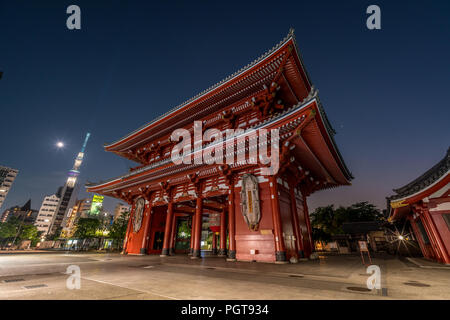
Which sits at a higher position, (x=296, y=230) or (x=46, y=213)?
(x=46, y=213)

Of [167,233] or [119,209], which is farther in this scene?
[119,209]

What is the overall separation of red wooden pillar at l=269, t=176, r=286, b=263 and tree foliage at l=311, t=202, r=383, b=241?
1310 inches

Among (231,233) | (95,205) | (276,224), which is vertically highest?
(95,205)

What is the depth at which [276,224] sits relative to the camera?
9703mm

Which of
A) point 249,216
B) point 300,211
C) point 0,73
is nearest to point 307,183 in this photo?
point 300,211

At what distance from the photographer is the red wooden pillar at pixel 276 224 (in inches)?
364

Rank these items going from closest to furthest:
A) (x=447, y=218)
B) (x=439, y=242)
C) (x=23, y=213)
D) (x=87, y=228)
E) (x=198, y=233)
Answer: (x=447, y=218) → (x=439, y=242) → (x=198, y=233) → (x=87, y=228) → (x=23, y=213)

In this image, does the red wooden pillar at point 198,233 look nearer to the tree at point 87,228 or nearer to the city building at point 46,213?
the tree at point 87,228

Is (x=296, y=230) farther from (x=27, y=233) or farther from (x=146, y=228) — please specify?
(x=27, y=233)

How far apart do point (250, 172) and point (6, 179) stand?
128m

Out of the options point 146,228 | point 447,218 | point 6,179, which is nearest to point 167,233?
point 146,228

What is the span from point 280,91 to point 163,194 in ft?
39.9

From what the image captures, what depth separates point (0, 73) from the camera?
28.3 ft
